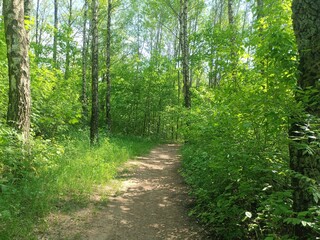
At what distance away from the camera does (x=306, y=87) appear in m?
2.94

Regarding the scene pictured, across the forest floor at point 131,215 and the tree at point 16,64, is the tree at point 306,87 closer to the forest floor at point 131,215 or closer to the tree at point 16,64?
the forest floor at point 131,215

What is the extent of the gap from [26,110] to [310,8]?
569cm

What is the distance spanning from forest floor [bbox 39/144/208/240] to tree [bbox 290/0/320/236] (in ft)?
6.52

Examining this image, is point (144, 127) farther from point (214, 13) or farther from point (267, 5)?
point (267, 5)

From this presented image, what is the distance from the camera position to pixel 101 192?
6.25m

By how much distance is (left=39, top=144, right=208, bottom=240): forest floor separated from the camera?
14.4 feet

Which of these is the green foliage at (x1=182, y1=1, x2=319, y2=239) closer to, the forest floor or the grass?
the forest floor

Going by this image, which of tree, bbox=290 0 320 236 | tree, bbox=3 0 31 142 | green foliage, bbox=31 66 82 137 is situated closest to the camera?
tree, bbox=290 0 320 236

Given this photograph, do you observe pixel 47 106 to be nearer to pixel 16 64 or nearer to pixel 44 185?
pixel 16 64

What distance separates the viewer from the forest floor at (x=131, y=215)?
4.38 meters

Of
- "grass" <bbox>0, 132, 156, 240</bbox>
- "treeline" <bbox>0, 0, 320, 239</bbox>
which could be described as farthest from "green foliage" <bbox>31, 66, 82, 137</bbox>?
"grass" <bbox>0, 132, 156, 240</bbox>

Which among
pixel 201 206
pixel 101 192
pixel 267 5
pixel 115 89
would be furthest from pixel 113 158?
pixel 115 89

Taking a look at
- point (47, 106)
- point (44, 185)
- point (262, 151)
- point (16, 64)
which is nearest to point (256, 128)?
point (262, 151)

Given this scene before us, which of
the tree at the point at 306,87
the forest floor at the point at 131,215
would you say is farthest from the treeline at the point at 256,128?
the forest floor at the point at 131,215
